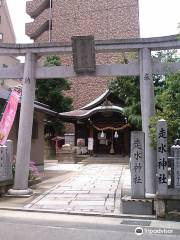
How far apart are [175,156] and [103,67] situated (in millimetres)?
4280

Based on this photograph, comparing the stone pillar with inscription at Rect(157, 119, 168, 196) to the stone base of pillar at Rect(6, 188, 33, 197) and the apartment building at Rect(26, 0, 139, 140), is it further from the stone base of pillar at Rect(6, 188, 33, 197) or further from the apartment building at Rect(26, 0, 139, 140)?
the apartment building at Rect(26, 0, 139, 140)

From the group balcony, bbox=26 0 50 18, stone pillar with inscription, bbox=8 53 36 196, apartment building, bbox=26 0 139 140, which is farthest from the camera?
balcony, bbox=26 0 50 18

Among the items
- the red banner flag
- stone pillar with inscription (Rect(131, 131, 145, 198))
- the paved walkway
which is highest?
the red banner flag

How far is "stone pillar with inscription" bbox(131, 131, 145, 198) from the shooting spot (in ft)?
35.7

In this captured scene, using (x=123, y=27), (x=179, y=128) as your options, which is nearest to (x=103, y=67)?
(x=179, y=128)

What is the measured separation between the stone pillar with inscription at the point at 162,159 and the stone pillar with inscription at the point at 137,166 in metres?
0.57

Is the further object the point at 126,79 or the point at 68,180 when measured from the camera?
the point at 126,79

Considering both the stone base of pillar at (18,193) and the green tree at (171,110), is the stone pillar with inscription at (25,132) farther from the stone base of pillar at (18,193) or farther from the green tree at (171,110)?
the green tree at (171,110)

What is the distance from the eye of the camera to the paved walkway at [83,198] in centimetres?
1123

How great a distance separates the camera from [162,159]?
10578 mm

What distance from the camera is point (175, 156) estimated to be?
1063 centimetres

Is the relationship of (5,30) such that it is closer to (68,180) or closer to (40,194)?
(68,180)

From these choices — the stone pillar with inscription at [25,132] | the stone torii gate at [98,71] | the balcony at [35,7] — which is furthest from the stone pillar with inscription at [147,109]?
the balcony at [35,7]

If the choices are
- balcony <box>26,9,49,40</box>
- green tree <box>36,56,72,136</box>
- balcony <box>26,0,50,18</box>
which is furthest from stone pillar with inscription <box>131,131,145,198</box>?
balcony <box>26,0,50,18</box>
